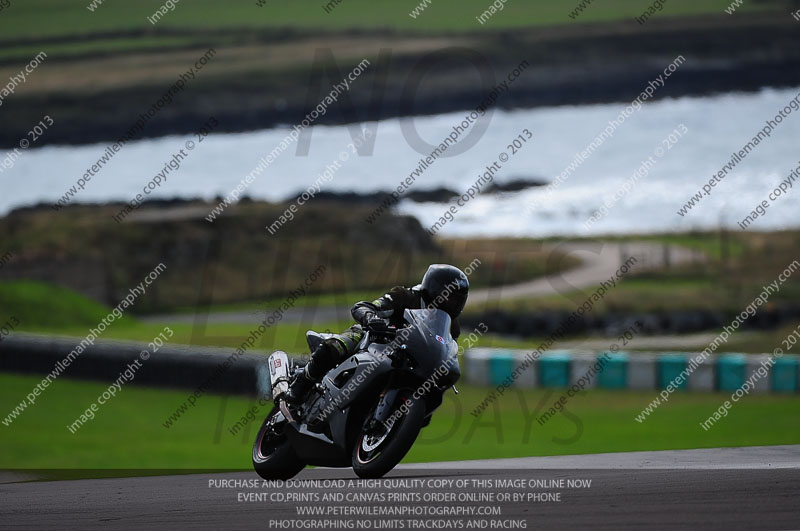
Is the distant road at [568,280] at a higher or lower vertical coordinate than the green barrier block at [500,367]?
lower

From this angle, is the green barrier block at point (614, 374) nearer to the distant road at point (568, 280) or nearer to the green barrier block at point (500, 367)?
the green barrier block at point (500, 367)

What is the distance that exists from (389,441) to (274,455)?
1.40 meters

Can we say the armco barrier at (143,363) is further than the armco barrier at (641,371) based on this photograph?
No

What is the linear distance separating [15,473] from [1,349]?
33.2 feet

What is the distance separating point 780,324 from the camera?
28.5m

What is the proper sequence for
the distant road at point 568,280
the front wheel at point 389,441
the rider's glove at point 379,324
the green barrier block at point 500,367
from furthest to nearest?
1. the distant road at point 568,280
2. the green barrier block at point 500,367
3. the rider's glove at point 379,324
4. the front wheel at point 389,441

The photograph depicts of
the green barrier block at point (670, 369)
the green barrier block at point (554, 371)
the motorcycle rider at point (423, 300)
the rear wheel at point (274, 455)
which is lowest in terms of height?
the green barrier block at point (554, 371)

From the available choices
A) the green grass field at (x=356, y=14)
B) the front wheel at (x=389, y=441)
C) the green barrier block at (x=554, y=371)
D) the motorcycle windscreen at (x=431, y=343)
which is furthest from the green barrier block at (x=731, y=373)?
the green grass field at (x=356, y=14)

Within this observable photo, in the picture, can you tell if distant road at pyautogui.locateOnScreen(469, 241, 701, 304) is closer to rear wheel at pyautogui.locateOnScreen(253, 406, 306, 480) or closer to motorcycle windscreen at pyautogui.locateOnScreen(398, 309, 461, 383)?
rear wheel at pyautogui.locateOnScreen(253, 406, 306, 480)

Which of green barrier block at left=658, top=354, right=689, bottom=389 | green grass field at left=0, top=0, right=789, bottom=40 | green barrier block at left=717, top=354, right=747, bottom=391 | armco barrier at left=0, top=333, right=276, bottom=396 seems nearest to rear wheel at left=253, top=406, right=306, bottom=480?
armco barrier at left=0, top=333, right=276, bottom=396

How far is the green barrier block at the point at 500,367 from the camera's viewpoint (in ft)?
66.8

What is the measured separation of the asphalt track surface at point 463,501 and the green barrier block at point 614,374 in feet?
32.2

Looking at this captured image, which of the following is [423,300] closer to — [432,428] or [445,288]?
[445,288]

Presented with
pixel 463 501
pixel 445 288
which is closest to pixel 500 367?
pixel 445 288
